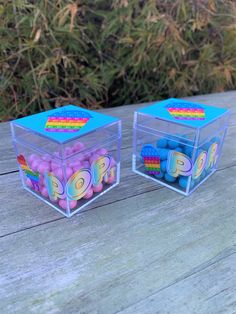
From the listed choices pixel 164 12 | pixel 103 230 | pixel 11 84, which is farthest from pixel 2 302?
pixel 164 12

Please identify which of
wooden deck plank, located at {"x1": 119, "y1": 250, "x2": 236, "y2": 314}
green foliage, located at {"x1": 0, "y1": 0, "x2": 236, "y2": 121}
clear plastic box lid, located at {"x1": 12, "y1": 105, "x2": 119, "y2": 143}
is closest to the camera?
wooden deck plank, located at {"x1": 119, "y1": 250, "x2": 236, "y2": 314}

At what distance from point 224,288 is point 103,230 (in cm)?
23

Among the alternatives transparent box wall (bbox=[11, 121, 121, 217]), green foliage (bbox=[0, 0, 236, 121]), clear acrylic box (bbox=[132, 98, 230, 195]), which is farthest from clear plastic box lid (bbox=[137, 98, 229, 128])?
green foliage (bbox=[0, 0, 236, 121])

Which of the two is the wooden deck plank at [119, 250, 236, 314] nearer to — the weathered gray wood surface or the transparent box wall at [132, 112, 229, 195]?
the weathered gray wood surface

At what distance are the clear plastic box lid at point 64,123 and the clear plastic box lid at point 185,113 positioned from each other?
0.40 ft

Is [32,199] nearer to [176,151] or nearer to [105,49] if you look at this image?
[176,151]

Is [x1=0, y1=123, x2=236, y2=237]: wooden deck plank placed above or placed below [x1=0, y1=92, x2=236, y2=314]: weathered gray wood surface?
above

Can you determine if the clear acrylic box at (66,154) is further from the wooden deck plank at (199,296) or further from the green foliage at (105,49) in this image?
the green foliage at (105,49)

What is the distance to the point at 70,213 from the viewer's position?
2.02 ft

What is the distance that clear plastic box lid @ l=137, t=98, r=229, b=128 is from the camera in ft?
2.07

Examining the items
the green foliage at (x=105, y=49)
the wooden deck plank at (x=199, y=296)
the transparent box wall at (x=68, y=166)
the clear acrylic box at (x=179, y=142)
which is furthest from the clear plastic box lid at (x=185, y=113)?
the green foliage at (x=105, y=49)

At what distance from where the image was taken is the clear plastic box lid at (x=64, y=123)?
56 centimetres

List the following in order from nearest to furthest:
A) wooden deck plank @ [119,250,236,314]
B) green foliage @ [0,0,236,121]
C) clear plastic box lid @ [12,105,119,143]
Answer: wooden deck plank @ [119,250,236,314], clear plastic box lid @ [12,105,119,143], green foliage @ [0,0,236,121]

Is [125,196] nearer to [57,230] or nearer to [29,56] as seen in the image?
[57,230]
